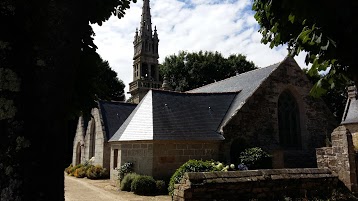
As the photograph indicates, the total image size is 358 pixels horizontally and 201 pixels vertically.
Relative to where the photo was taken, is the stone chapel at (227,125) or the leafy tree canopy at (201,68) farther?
the leafy tree canopy at (201,68)

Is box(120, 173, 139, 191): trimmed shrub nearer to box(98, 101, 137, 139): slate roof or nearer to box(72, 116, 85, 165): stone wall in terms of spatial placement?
box(98, 101, 137, 139): slate roof

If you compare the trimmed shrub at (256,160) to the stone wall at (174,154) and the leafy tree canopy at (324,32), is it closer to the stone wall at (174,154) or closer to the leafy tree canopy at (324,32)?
the stone wall at (174,154)

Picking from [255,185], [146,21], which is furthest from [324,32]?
[146,21]

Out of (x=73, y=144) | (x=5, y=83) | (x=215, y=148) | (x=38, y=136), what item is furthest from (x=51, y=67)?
(x=73, y=144)

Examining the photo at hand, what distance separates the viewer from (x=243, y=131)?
1553 cm

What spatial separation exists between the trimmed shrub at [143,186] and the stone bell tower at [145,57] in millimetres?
22171

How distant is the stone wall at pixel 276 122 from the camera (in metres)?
15.4

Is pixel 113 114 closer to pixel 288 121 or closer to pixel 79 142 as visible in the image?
pixel 79 142

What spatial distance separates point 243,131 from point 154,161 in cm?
508

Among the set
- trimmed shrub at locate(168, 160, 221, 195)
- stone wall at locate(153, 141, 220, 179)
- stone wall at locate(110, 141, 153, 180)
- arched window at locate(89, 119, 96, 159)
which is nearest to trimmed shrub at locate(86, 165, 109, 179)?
stone wall at locate(110, 141, 153, 180)

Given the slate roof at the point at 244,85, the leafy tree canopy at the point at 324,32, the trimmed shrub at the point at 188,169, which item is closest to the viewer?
the leafy tree canopy at the point at 324,32

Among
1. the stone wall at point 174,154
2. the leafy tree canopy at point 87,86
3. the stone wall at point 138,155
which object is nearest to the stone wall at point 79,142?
the stone wall at point 138,155

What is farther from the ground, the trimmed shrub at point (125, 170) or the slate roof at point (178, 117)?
the slate roof at point (178, 117)

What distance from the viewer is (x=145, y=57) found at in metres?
36.2
